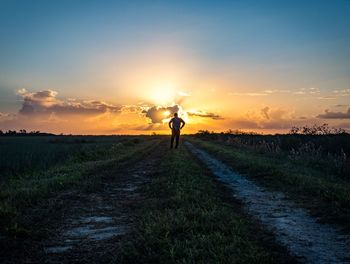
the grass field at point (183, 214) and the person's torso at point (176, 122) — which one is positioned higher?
the person's torso at point (176, 122)

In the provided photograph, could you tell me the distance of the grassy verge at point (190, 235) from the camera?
5.24 m

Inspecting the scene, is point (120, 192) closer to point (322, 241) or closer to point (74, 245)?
point (74, 245)

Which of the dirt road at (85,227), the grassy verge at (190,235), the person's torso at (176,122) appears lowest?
the dirt road at (85,227)

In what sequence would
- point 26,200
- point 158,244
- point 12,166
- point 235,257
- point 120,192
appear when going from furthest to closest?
point 12,166 < point 120,192 < point 26,200 < point 158,244 < point 235,257

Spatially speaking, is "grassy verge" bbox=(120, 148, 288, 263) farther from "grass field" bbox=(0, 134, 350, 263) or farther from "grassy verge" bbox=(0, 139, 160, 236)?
"grassy verge" bbox=(0, 139, 160, 236)

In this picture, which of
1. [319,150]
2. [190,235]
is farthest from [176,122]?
[190,235]

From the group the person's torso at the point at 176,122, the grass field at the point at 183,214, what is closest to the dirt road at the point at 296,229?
the grass field at the point at 183,214

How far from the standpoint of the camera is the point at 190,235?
20.2 ft

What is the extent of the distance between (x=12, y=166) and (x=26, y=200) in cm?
879

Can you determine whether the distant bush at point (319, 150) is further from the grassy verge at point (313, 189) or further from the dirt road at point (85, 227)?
the dirt road at point (85, 227)

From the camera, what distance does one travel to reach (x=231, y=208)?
28.5 ft

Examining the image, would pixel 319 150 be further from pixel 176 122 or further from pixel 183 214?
pixel 183 214

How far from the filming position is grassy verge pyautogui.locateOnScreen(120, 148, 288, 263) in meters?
5.24

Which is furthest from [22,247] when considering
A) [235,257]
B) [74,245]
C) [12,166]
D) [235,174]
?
[12,166]
